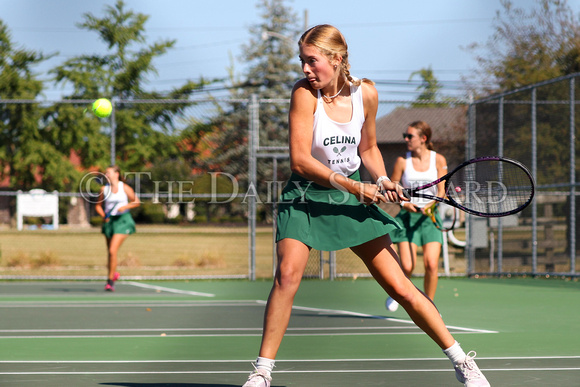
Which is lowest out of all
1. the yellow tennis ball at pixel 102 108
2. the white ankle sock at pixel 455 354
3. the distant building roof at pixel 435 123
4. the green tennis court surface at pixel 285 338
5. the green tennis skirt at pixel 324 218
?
the green tennis court surface at pixel 285 338

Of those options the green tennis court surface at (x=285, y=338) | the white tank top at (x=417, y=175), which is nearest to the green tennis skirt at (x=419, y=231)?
the white tank top at (x=417, y=175)

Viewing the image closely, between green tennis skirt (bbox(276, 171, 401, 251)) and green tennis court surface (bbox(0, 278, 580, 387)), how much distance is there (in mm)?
982

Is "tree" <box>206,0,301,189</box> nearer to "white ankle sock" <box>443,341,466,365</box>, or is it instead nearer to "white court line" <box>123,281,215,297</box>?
"white court line" <box>123,281,215,297</box>

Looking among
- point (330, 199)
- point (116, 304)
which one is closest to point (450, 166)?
point (116, 304)

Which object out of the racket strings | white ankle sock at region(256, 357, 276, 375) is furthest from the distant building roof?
white ankle sock at region(256, 357, 276, 375)

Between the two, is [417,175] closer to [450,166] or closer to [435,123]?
[450,166]

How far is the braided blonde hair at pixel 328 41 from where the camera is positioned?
14.2 feet

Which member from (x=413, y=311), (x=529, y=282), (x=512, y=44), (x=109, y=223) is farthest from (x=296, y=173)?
(x=512, y=44)

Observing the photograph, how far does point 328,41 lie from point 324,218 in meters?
0.89

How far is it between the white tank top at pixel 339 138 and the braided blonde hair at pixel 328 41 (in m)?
0.20

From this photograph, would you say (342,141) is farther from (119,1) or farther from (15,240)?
(119,1)

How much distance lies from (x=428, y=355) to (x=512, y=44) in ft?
66.8

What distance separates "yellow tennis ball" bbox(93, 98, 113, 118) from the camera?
13.9 meters

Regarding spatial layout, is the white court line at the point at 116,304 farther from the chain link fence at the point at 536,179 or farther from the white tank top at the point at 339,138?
the white tank top at the point at 339,138
